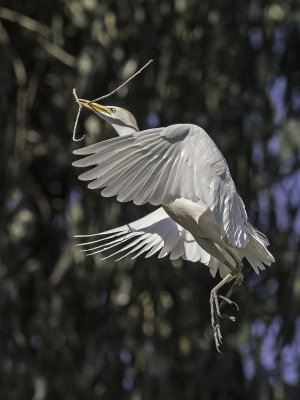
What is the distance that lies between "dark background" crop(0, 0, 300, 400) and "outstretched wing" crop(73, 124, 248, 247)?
253 cm

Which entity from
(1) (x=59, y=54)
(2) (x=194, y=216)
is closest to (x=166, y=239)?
(2) (x=194, y=216)

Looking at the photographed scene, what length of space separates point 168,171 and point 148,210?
2621 millimetres

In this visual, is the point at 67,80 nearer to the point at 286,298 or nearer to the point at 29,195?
the point at 29,195

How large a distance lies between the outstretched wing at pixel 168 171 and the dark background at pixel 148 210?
8.29 ft

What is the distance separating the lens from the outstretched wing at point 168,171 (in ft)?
9.29

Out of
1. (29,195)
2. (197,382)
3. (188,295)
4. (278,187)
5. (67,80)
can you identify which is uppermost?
(67,80)

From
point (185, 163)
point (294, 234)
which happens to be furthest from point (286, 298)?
point (185, 163)

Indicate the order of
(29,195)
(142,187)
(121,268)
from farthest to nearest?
1. (29,195)
2. (121,268)
3. (142,187)

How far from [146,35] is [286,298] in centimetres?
153

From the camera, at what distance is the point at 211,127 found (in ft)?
18.4

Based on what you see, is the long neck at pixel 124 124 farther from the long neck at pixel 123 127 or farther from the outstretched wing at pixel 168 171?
the outstretched wing at pixel 168 171

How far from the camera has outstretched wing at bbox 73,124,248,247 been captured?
2.83m

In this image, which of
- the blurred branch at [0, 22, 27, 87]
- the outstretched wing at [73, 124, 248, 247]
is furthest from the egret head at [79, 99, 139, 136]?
the blurred branch at [0, 22, 27, 87]

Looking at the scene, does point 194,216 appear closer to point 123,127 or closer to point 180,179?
point 180,179
